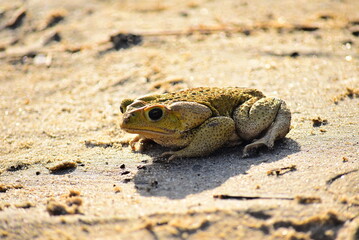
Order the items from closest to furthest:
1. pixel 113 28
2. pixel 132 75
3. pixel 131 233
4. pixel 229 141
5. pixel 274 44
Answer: pixel 131 233
pixel 229 141
pixel 132 75
pixel 274 44
pixel 113 28

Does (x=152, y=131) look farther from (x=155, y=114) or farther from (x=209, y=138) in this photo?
(x=209, y=138)

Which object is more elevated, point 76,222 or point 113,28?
point 113,28

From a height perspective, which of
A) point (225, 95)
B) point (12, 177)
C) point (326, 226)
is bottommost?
point (12, 177)

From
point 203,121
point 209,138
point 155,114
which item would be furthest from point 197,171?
point 155,114

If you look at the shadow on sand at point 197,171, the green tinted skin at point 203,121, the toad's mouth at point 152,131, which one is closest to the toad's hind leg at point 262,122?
the green tinted skin at point 203,121

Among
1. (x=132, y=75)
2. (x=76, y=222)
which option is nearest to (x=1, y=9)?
(x=132, y=75)

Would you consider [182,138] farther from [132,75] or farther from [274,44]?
[274,44]

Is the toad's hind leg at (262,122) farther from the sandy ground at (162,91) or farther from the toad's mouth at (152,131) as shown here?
the toad's mouth at (152,131)
